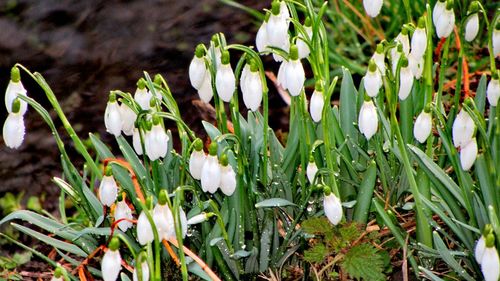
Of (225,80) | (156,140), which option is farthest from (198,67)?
(156,140)

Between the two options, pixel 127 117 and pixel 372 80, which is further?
pixel 127 117

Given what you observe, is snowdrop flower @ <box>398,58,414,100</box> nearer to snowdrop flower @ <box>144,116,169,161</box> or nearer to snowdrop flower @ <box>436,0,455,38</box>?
snowdrop flower @ <box>436,0,455,38</box>

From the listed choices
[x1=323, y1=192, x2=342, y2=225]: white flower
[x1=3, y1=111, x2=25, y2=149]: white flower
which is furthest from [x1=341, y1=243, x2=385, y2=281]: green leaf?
[x1=3, y1=111, x2=25, y2=149]: white flower

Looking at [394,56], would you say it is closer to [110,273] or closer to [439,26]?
[439,26]

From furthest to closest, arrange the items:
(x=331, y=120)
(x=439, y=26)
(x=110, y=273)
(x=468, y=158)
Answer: (x=331, y=120) < (x=439, y=26) < (x=468, y=158) < (x=110, y=273)

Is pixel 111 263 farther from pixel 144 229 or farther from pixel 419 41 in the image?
pixel 419 41

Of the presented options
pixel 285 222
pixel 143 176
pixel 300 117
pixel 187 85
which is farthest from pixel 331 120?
pixel 187 85

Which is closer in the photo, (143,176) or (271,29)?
(271,29)
